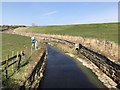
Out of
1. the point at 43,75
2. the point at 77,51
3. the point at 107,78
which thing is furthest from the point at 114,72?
the point at 77,51

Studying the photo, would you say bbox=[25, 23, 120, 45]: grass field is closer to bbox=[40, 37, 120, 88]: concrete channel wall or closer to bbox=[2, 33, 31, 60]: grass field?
bbox=[2, 33, 31, 60]: grass field

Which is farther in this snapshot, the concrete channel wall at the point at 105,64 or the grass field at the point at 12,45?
the grass field at the point at 12,45

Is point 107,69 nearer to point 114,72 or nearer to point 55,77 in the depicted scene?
point 114,72

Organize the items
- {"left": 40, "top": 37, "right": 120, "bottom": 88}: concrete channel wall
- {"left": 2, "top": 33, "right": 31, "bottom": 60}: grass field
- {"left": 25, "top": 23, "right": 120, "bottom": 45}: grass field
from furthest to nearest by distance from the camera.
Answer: {"left": 25, "top": 23, "right": 120, "bottom": 45}: grass field, {"left": 2, "top": 33, "right": 31, "bottom": 60}: grass field, {"left": 40, "top": 37, "right": 120, "bottom": 88}: concrete channel wall

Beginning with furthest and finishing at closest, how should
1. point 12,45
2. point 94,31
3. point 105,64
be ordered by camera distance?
point 94,31, point 12,45, point 105,64

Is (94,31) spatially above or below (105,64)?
above

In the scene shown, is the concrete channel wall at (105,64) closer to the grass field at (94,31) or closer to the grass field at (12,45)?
the grass field at (12,45)

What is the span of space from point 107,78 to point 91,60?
1079 cm

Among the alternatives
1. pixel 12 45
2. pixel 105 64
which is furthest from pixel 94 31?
pixel 105 64

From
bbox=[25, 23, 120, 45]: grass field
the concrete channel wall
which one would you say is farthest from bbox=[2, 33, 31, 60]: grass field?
bbox=[25, 23, 120, 45]: grass field

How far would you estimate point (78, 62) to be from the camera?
36031mm

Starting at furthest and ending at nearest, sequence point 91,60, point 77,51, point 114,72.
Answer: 1. point 77,51
2. point 91,60
3. point 114,72

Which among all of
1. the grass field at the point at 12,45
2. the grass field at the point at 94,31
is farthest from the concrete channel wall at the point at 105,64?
the grass field at the point at 94,31

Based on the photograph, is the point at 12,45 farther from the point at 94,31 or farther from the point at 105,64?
the point at 94,31
